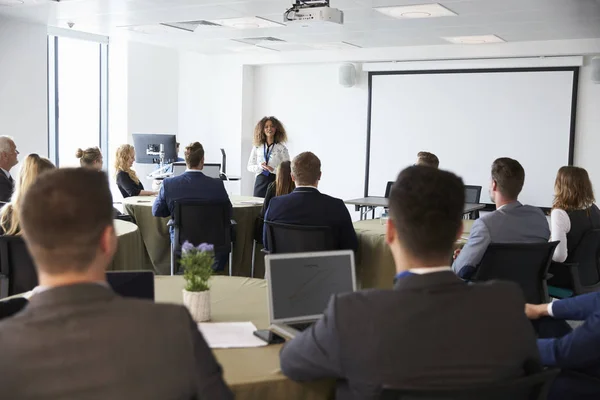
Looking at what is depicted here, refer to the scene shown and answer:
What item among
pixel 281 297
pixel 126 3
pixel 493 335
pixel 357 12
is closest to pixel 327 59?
pixel 357 12

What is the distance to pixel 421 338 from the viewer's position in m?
1.51

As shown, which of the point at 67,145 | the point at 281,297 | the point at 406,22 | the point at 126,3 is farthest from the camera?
the point at 67,145

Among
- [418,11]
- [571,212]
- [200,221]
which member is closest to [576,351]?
[571,212]

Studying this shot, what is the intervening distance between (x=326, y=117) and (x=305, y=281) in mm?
8723

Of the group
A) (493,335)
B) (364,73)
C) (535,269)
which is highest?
(364,73)

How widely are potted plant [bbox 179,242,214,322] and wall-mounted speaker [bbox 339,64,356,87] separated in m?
8.30

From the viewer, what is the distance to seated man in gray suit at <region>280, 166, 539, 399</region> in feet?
4.96

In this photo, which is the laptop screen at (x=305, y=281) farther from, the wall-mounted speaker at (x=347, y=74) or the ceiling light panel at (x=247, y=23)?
the wall-mounted speaker at (x=347, y=74)

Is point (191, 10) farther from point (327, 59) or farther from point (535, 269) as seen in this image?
point (535, 269)

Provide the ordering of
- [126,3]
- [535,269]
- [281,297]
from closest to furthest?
[281,297], [535,269], [126,3]

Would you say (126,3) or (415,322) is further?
(126,3)

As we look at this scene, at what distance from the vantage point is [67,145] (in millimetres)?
10289

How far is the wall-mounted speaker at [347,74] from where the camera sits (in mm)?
10344

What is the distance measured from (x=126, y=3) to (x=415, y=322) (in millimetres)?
6325
